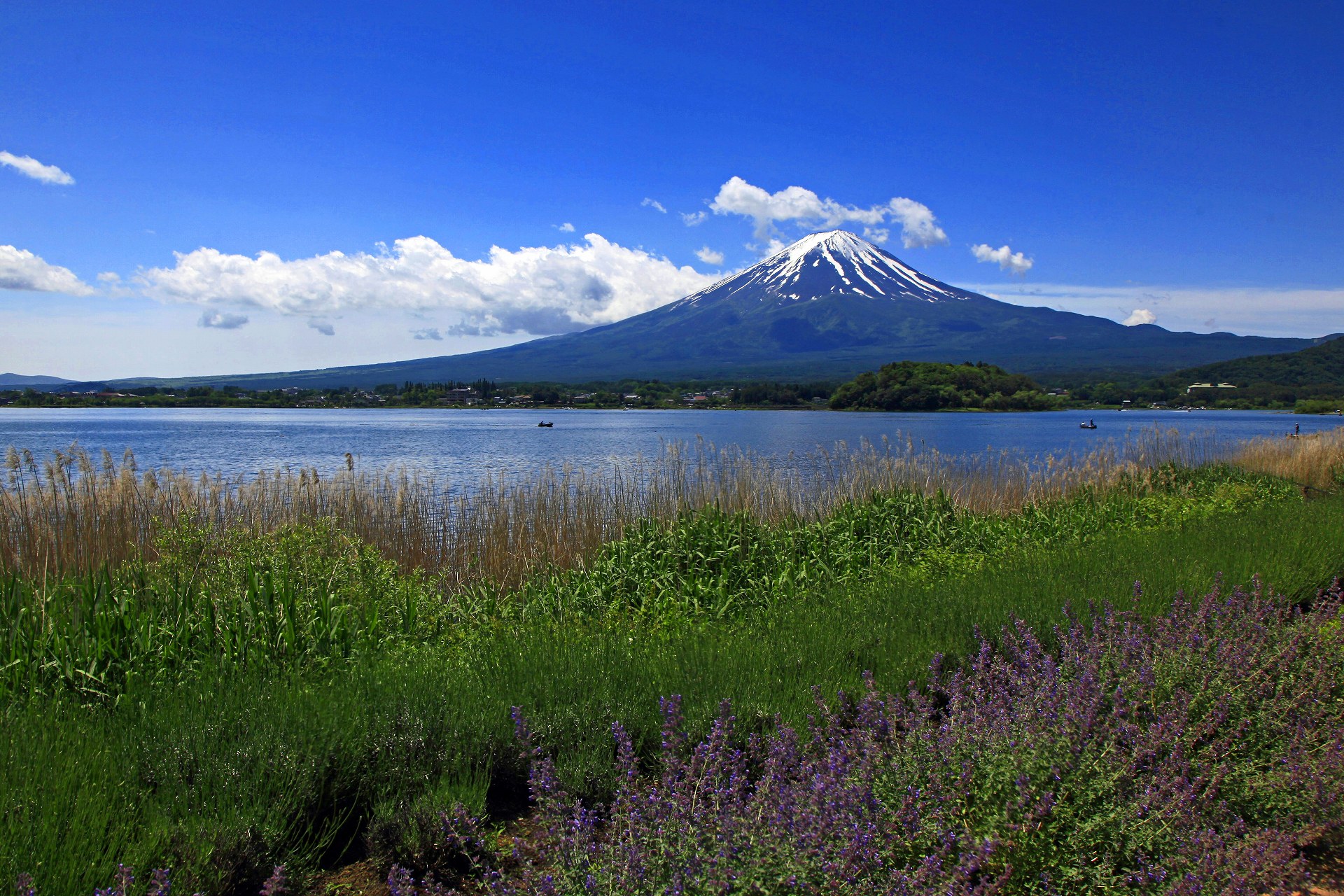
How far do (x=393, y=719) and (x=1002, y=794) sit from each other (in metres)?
2.47

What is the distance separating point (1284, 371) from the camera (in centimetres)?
9431

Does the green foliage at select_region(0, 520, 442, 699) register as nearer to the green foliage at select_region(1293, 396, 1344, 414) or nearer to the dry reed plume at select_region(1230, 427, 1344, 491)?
the dry reed plume at select_region(1230, 427, 1344, 491)

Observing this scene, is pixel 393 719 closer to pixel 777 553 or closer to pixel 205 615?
pixel 205 615

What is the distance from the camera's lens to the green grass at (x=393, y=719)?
8.50 feet

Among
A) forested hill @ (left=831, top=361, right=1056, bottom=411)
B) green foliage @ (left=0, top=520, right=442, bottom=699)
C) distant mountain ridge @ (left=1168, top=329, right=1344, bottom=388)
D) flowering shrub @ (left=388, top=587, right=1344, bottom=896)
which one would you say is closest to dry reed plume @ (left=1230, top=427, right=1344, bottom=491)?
flowering shrub @ (left=388, top=587, right=1344, bottom=896)

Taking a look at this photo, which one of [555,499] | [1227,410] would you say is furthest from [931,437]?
[1227,410]

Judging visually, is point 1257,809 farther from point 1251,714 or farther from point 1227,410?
point 1227,410

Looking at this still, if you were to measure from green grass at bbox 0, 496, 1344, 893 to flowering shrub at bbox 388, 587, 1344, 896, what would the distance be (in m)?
0.28

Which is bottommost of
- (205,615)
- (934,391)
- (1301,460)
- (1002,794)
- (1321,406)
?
(1321,406)

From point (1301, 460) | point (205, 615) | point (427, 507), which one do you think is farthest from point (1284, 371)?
point (205, 615)

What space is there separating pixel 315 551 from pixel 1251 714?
20.0ft

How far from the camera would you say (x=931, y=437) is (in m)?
44.7

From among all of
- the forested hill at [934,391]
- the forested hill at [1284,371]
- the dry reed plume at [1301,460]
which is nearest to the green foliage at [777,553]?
the dry reed plume at [1301,460]

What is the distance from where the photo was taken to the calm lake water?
26.8 metres
